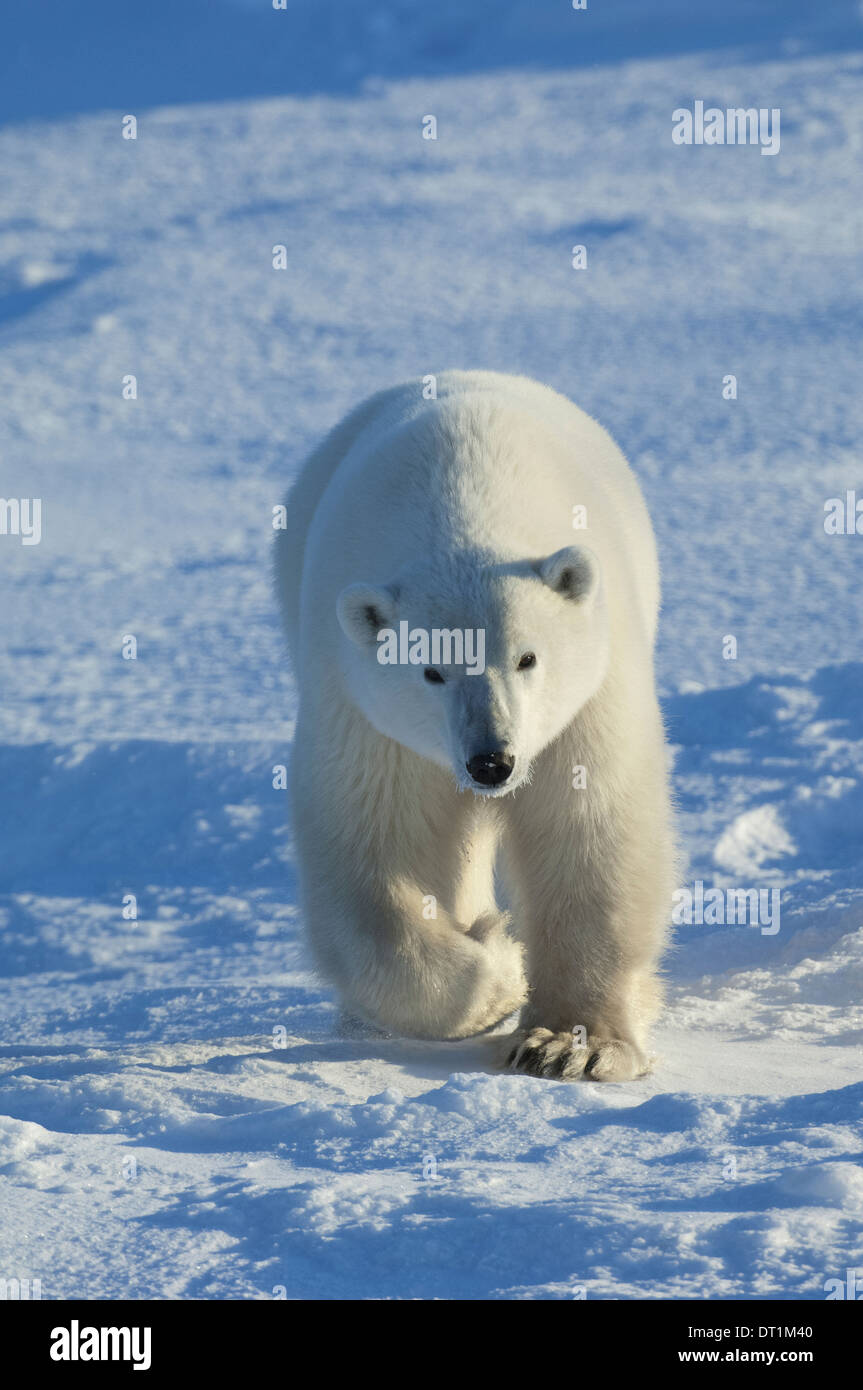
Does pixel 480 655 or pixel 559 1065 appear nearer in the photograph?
pixel 480 655

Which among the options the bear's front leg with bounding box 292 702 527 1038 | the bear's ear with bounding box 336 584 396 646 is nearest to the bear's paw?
the bear's front leg with bounding box 292 702 527 1038

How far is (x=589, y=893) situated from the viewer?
3.99 m

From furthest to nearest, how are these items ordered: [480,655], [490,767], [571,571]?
[571,571] → [480,655] → [490,767]

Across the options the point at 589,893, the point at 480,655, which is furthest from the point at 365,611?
the point at 589,893

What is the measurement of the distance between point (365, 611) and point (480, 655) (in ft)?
1.08

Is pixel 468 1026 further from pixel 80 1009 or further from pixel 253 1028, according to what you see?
pixel 80 1009

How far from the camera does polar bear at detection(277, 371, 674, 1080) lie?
11.5 feet

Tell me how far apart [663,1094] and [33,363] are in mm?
16159

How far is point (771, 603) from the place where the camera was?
35.5 feet

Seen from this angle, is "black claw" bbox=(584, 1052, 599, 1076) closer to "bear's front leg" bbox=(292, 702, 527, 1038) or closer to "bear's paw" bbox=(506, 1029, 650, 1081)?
"bear's paw" bbox=(506, 1029, 650, 1081)

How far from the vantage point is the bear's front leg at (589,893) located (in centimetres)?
390

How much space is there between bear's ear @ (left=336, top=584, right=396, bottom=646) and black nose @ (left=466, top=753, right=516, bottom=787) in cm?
45

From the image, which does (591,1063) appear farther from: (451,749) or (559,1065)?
(451,749)

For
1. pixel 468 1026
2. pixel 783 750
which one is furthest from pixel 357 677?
pixel 783 750
